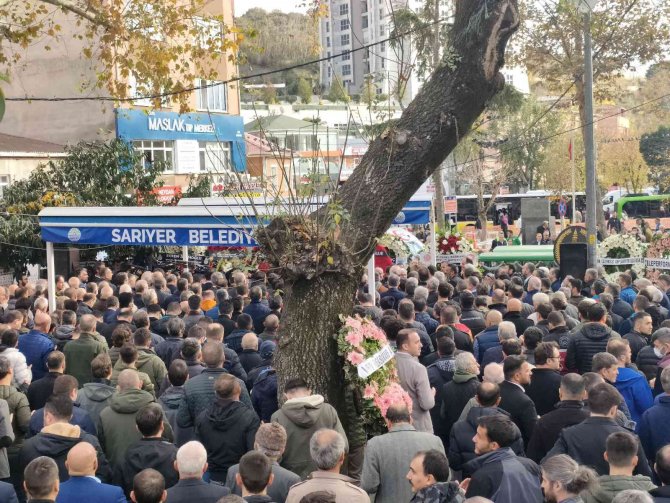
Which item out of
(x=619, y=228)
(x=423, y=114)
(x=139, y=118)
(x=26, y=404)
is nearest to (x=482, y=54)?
(x=423, y=114)

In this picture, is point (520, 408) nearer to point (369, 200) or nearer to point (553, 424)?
point (553, 424)

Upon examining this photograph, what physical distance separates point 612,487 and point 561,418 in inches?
59.5

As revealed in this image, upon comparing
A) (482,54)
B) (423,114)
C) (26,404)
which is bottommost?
(26,404)

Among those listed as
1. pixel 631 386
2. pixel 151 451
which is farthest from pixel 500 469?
pixel 631 386

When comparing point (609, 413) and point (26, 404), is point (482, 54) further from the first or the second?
point (26, 404)

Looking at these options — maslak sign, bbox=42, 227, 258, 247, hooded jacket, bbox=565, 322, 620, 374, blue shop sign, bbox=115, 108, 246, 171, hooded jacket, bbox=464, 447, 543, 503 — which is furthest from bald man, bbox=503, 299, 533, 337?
blue shop sign, bbox=115, 108, 246, 171

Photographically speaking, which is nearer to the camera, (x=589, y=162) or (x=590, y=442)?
(x=590, y=442)

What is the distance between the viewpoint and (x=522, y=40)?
32062 millimetres

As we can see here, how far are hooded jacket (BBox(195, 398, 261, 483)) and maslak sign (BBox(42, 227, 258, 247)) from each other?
5.12 m

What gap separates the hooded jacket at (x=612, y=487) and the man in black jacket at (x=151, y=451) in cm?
280

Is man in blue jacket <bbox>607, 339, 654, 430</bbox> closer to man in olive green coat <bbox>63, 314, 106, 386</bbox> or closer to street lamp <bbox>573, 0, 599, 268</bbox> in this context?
man in olive green coat <bbox>63, 314, 106, 386</bbox>

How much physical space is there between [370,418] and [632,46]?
88.0ft

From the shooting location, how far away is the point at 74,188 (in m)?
23.4

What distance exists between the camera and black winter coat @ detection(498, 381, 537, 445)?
731 cm
